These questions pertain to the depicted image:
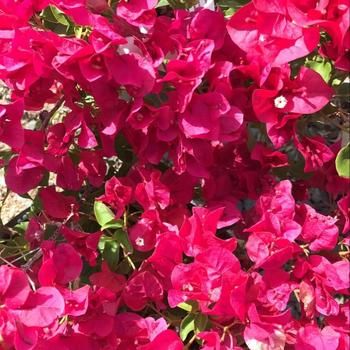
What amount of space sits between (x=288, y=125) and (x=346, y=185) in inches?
9.3

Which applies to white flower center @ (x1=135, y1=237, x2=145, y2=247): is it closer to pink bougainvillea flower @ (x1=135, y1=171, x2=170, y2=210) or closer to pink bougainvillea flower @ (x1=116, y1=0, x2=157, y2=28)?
pink bougainvillea flower @ (x1=135, y1=171, x2=170, y2=210)

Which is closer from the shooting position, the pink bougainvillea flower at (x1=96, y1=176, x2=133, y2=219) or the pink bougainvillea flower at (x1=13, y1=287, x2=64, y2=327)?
the pink bougainvillea flower at (x1=13, y1=287, x2=64, y2=327)

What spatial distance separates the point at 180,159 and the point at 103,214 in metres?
0.19

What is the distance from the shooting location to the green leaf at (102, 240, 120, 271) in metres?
1.16

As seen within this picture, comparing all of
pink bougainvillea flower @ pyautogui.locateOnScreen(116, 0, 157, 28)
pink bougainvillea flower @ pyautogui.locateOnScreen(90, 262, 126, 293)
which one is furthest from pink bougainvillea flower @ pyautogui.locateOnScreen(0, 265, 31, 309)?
pink bougainvillea flower @ pyautogui.locateOnScreen(116, 0, 157, 28)

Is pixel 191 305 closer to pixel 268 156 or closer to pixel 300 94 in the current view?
pixel 268 156

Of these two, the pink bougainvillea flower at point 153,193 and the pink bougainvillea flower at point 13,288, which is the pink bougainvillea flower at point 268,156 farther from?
the pink bougainvillea flower at point 13,288

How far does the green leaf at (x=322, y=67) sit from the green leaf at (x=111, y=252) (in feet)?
1.50

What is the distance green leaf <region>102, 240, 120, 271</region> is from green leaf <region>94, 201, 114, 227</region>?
0.04 metres

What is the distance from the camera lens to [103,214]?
1.15 m

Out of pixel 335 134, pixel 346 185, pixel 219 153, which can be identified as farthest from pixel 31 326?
pixel 335 134

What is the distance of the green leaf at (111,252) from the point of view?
1163 mm

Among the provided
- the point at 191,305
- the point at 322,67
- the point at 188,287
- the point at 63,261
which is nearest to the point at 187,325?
the point at 191,305

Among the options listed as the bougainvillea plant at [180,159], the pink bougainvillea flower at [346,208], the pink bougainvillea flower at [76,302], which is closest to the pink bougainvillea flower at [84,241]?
the bougainvillea plant at [180,159]
